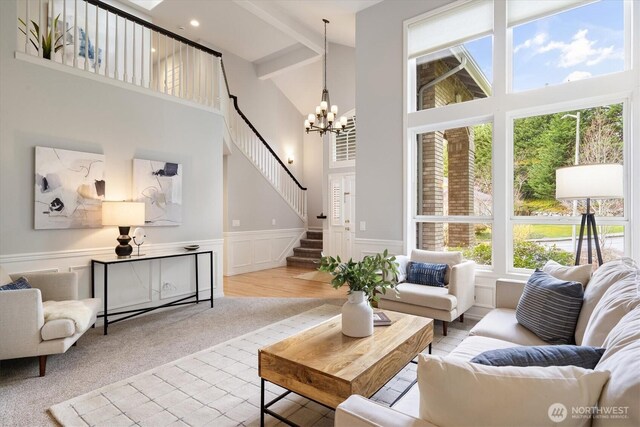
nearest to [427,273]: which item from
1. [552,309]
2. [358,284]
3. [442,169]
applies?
[442,169]

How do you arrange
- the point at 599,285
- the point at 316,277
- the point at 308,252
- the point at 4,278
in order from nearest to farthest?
the point at 599,285 → the point at 4,278 → the point at 316,277 → the point at 308,252

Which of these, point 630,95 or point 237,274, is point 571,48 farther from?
point 237,274

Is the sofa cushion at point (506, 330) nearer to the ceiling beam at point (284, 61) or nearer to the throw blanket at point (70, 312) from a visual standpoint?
the throw blanket at point (70, 312)

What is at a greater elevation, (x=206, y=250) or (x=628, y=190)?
(x=628, y=190)

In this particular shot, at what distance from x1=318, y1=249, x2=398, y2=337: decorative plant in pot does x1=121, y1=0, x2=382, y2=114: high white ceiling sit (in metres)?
4.35

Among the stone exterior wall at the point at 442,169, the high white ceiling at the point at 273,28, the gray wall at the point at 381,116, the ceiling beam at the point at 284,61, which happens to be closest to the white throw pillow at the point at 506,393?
the stone exterior wall at the point at 442,169

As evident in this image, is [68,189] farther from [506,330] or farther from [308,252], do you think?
[308,252]

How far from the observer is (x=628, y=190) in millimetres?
3230

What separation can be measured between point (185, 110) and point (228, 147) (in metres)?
1.72

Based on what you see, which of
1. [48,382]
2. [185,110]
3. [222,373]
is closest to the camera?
[48,382]

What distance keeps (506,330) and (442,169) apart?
103 inches

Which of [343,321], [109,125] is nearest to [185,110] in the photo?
[109,125]

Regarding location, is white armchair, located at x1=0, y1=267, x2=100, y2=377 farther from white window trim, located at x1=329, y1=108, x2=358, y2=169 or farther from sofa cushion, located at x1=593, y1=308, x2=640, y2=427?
white window trim, located at x1=329, y1=108, x2=358, y2=169

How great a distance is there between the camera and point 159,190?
439 centimetres
